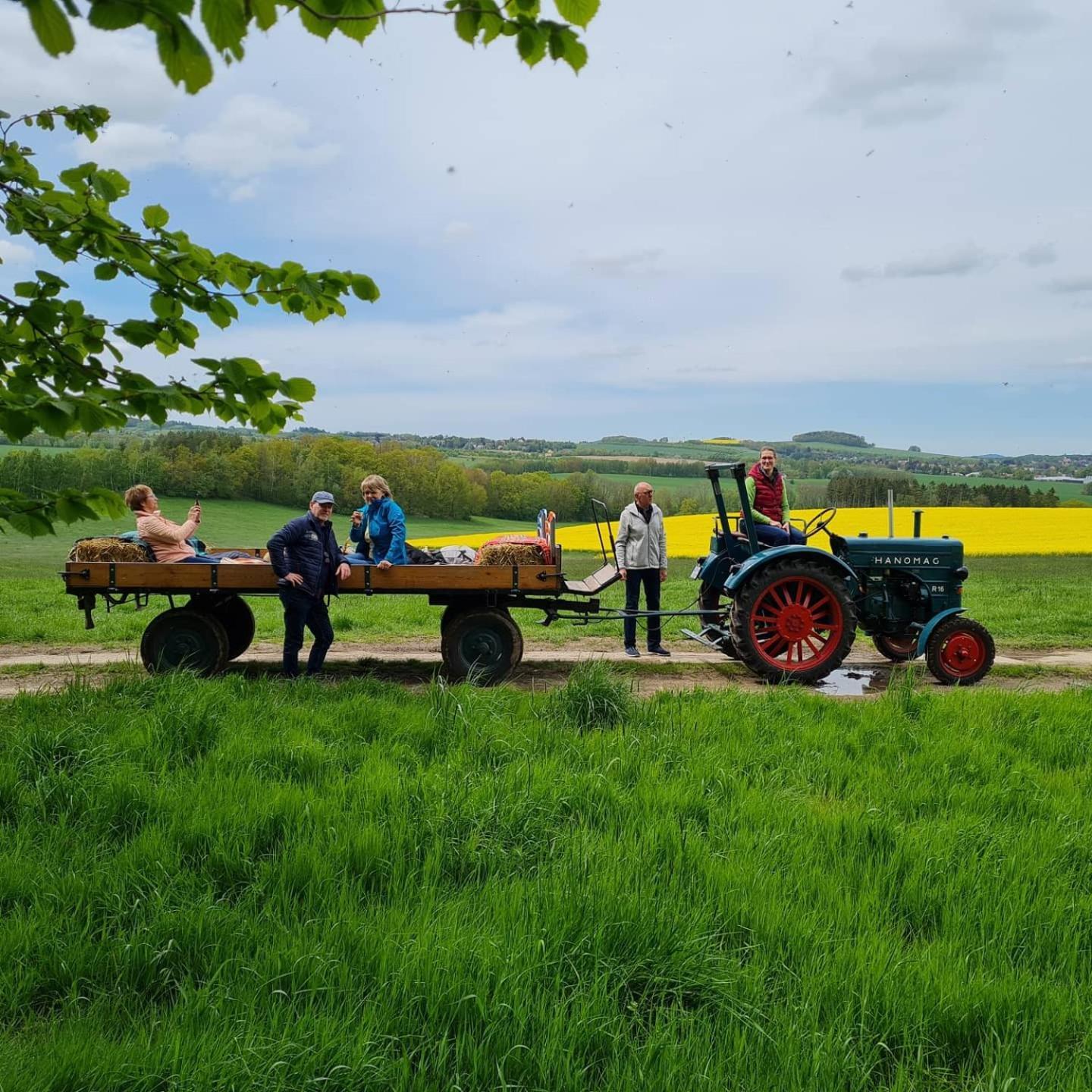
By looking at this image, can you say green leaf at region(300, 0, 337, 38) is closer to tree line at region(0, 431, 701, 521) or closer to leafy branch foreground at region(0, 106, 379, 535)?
leafy branch foreground at region(0, 106, 379, 535)

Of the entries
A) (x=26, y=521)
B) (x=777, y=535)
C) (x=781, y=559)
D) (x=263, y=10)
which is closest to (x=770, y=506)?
(x=777, y=535)

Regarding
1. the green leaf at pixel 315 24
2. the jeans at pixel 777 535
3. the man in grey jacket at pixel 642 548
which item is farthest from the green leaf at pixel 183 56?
the man in grey jacket at pixel 642 548

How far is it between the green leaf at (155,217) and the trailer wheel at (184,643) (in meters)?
4.73

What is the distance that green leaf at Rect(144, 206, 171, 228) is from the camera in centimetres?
342

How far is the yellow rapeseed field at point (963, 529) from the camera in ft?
82.9

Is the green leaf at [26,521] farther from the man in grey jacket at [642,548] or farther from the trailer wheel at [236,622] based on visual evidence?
the man in grey jacket at [642,548]

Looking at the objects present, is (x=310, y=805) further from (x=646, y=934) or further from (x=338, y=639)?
(x=338, y=639)

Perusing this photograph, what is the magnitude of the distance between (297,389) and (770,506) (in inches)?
252

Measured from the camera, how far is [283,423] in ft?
11.3

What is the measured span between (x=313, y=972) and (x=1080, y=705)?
5.93m

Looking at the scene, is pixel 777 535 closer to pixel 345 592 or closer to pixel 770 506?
pixel 770 506

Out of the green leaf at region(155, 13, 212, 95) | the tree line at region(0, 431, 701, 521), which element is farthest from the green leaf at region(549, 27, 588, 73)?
the tree line at region(0, 431, 701, 521)

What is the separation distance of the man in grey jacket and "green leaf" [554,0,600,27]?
718 centimetres

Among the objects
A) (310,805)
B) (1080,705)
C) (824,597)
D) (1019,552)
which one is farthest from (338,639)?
(1019,552)
